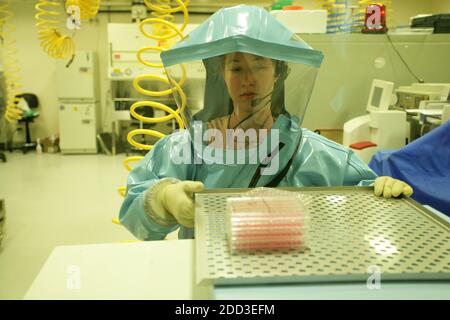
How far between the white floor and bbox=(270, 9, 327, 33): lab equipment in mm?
2084

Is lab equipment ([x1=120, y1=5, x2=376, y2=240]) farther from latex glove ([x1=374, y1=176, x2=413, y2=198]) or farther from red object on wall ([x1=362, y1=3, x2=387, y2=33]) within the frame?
red object on wall ([x1=362, y1=3, x2=387, y2=33])

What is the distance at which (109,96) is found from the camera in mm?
6953

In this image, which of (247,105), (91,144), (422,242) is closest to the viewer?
(422,242)

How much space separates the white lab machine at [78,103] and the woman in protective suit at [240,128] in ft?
18.0

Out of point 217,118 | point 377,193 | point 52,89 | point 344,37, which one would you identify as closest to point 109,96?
point 52,89

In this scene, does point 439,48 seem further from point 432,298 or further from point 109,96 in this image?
point 109,96

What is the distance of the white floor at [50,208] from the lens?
9.01 ft

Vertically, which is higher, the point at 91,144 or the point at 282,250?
the point at 282,250

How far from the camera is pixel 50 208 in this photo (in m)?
3.89

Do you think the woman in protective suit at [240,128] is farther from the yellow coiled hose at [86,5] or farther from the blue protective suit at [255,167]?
the yellow coiled hose at [86,5]

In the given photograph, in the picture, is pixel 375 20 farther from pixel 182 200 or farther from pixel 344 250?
pixel 344 250

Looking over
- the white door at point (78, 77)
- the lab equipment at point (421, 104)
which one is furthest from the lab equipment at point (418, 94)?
the white door at point (78, 77)

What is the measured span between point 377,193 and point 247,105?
0.43 m

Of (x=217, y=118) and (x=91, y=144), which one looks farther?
(x=91, y=144)
